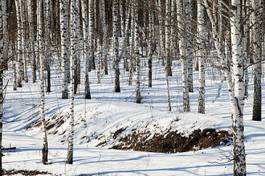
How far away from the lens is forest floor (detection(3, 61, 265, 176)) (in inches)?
450

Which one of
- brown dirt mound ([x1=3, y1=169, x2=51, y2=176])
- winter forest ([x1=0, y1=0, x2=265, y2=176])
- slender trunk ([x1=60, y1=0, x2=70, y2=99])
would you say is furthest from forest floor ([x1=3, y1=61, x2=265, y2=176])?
slender trunk ([x1=60, y1=0, x2=70, y2=99])

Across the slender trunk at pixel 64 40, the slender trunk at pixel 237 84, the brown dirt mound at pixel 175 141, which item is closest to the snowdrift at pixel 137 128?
the brown dirt mound at pixel 175 141

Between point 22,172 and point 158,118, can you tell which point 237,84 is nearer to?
point 22,172

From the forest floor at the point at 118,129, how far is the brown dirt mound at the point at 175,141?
234 mm

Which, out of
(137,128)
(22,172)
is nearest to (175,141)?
(137,128)

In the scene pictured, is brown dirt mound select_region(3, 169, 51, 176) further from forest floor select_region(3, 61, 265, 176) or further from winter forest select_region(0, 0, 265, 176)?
forest floor select_region(3, 61, 265, 176)

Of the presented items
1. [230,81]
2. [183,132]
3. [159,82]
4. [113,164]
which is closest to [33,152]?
[113,164]

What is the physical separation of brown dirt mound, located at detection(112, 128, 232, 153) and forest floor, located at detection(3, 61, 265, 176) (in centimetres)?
23

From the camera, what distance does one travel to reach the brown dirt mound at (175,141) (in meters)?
13.1

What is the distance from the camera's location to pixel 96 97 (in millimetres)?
23719

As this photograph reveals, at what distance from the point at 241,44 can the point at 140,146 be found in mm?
8004

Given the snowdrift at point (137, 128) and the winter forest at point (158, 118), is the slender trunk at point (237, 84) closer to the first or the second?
the winter forest at point (158, 118)

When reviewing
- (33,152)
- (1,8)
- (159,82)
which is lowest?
(33,152)

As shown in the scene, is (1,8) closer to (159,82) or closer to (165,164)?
(165,164)
